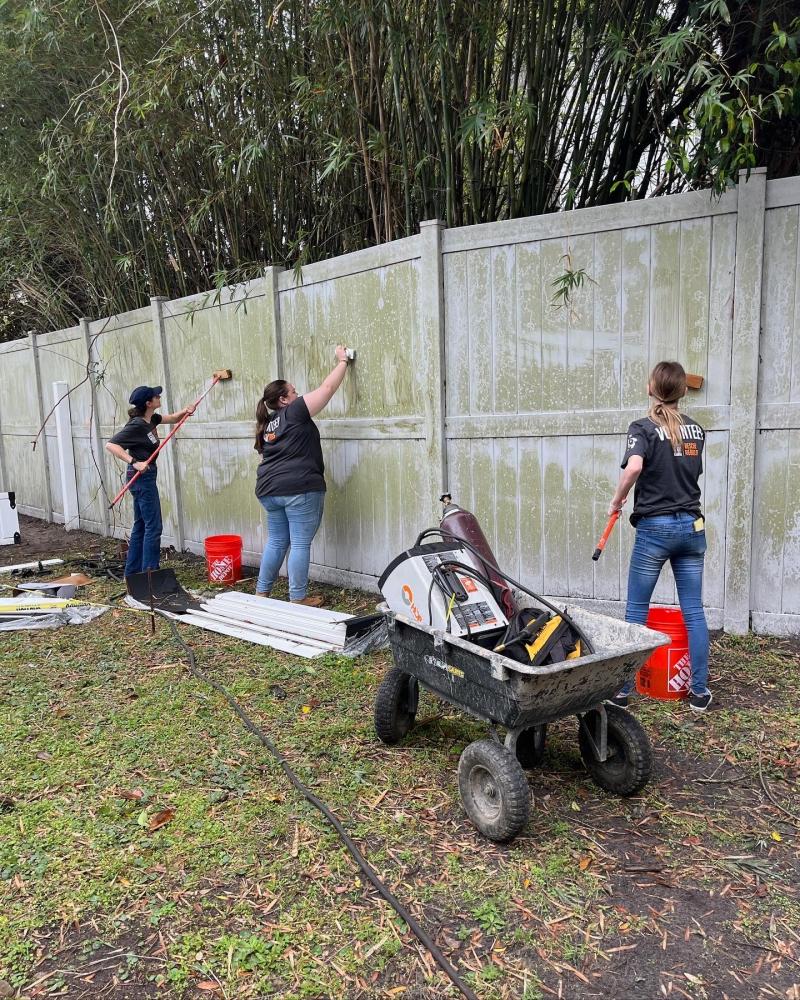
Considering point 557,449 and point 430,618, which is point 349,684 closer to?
point 430,618

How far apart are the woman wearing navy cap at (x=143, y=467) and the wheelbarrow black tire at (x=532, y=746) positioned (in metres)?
3.88

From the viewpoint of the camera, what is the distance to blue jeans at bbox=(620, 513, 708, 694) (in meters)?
3.23

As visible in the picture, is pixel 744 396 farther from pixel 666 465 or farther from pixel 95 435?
pixel 95 435

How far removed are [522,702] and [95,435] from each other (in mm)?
7190

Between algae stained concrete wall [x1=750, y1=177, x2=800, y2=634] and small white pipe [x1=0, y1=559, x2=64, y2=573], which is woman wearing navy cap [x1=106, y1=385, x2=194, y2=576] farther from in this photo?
algae stained concrete wall [x1=750, y1=177, x2=800, y2=634]

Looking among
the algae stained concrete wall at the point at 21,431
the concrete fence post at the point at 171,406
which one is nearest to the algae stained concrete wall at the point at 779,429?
the concrete fence post at the point at 171,406

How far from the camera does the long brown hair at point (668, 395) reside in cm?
320

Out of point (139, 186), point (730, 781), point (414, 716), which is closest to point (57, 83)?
point (139, 186)

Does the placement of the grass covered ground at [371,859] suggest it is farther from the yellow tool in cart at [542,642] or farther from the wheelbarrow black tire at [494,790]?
the yellow tool in cart at [542,642]

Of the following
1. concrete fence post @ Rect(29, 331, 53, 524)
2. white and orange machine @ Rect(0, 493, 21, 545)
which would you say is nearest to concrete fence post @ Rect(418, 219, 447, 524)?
white and orange machine @ Rect(0, 493, 21, 545)

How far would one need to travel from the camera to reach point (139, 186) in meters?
6.61

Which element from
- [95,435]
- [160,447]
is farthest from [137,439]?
[95,435]

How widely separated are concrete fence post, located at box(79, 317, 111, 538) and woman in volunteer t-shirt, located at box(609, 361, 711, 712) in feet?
21.4

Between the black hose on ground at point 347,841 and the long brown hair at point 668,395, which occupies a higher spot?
the long brown hair at point 668,395
